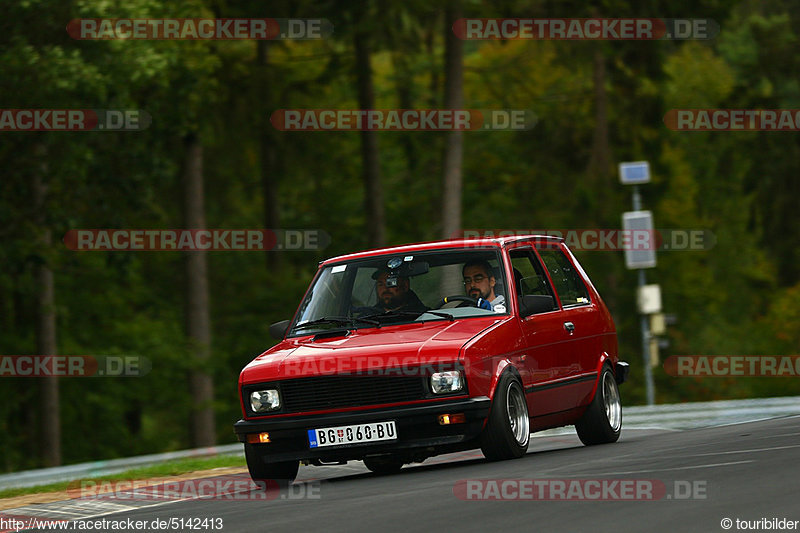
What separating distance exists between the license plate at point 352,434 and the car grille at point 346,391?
17 centimetres

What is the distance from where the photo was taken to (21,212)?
24.3 meters

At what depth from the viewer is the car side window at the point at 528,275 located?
1156 cm

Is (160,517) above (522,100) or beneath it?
beneath

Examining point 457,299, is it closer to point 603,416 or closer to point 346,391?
point 346,391

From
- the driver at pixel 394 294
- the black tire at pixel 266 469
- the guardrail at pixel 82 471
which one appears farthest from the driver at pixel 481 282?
the guardrail at pixel 82 471

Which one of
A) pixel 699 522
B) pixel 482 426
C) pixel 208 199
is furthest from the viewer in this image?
pixel 208 199

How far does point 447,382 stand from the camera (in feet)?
32.7

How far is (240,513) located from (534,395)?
317 centimetres

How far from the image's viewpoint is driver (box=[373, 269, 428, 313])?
11211 millimetres

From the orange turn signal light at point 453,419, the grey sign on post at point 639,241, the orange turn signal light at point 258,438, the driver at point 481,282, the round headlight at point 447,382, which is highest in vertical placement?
the grey sign on post at point 639,241

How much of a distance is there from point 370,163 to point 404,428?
84.7 ft

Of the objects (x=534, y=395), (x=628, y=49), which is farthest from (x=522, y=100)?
(x=534, y=395)

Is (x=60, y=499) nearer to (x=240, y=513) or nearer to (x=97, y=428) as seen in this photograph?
(x=240, y=513)

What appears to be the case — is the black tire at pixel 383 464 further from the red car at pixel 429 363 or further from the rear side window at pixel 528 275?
the rear side window at pixel 528 275
